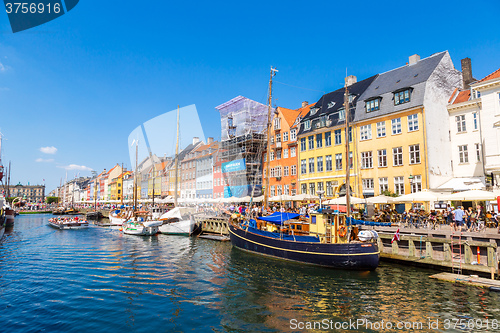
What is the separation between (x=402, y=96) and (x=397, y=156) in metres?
6.83

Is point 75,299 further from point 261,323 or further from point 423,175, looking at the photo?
point 423,175

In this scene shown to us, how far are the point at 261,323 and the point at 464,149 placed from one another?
104 ft

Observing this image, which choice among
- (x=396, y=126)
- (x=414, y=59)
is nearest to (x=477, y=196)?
(x=396, y=126)

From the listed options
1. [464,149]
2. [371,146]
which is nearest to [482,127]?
[464,149]

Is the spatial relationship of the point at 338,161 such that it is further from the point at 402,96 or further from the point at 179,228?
the point at 179,228

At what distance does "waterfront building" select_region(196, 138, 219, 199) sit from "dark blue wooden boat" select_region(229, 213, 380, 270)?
42378 millimetres

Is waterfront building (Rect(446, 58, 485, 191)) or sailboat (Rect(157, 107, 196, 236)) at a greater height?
waterfront building (Rect(446, 58, 485, 191))

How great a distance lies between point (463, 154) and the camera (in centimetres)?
3356

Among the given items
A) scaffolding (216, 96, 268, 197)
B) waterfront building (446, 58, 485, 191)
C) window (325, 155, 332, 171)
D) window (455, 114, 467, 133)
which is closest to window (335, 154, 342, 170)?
window (325, 155, 332, 171)

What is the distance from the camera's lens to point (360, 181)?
39.4 meters

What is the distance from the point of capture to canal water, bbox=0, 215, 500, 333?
38.3 ft

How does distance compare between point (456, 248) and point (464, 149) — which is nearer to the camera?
point (456, 248)

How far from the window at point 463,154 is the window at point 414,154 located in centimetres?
416

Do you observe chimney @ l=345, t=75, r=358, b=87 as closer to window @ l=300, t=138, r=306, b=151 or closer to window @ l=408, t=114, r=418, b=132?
window @ l=300, t=138, r=306, b=151
